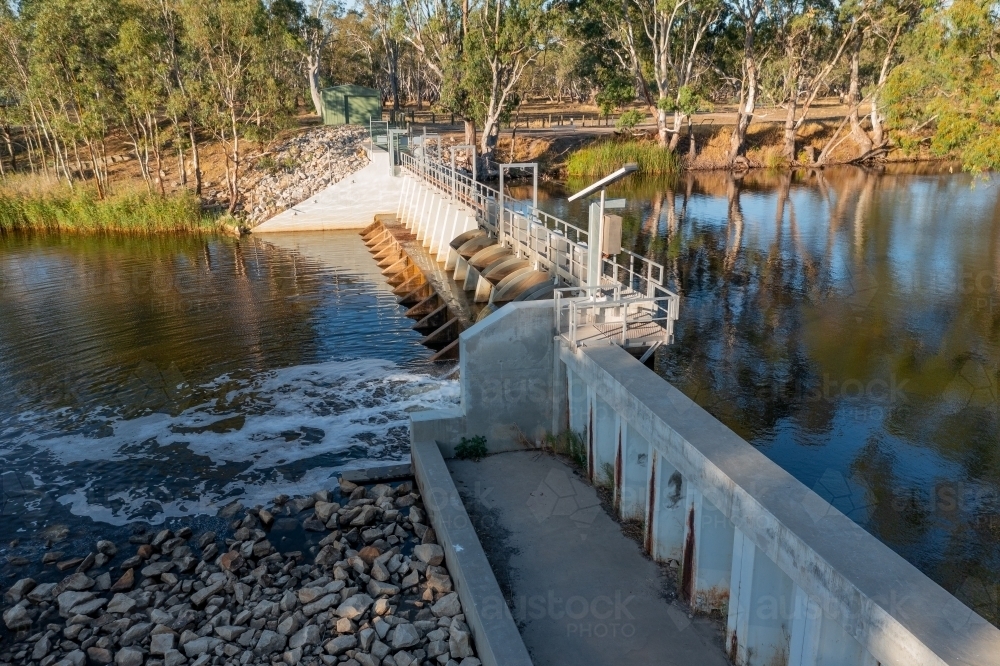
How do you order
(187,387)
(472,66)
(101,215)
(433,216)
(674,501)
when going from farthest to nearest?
1. (472,66)
2. (101,215)
3. (433,216)
4. (187,387)
5. (674,501)

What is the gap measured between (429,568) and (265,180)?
126 feet

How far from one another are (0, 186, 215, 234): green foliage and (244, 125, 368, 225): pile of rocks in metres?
3.49

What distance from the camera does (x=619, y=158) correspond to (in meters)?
58.9

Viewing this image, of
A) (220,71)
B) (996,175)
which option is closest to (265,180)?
(220,71)

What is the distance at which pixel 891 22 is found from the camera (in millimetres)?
54812

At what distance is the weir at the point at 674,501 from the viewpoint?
7.14 m

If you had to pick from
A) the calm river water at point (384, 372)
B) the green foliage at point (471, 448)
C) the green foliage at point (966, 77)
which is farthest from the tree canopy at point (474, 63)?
the green foliage at point (471, 448)

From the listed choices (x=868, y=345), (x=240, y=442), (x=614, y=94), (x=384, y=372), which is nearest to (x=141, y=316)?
(x=384, y=372)

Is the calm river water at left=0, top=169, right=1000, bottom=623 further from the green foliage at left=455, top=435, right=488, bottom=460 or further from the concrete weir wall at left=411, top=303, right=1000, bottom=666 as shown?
the concrete weir wall at left=411, top=303, right=1000, bottom=666

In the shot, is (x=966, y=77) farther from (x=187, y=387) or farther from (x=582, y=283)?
(x=187, y=387)

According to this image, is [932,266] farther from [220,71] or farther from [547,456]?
[220,71]

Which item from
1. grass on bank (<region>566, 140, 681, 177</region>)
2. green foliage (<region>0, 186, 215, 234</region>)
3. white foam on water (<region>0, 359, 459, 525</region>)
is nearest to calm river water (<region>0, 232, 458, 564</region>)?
white foam on water (<region>0, 359, 459, 525</region>)

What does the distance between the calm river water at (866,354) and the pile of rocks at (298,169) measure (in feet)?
43.7

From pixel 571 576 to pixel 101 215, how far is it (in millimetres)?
38347
